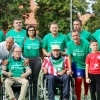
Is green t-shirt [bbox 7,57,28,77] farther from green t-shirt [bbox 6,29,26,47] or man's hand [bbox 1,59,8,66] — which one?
green t-shirt [bbox 6,29,26,47]

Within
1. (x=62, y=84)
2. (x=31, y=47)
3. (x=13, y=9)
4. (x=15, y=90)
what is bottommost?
(x=15, y=90)

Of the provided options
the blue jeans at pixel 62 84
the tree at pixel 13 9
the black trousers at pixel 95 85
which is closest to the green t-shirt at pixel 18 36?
the blue jeans at pixel 62 84

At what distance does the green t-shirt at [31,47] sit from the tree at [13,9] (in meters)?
33.3

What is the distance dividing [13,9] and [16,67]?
34890 mm

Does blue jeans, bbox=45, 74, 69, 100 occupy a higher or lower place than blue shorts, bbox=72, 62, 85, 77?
lower

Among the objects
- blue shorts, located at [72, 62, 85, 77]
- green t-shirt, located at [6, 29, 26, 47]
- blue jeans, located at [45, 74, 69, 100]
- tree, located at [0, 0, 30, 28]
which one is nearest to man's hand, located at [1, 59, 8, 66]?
green t-shirt, located at [6, 29, 26, 47]

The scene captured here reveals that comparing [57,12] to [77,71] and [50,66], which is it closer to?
[77,71]

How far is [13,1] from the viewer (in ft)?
142

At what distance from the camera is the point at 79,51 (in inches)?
336

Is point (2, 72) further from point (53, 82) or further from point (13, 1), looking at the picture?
point (13, 1)

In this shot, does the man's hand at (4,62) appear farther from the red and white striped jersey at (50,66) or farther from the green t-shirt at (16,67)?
the red and white striped jersey at (50,66)

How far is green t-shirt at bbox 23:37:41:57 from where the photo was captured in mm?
8930

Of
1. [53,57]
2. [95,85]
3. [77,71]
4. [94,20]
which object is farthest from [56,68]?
[94,20]

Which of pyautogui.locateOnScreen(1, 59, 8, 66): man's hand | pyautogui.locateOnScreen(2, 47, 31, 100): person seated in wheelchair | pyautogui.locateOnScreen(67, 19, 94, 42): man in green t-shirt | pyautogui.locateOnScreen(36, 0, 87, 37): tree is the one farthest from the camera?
pyautogui.locateOnScreen(36, 0, 87, 37): tree
